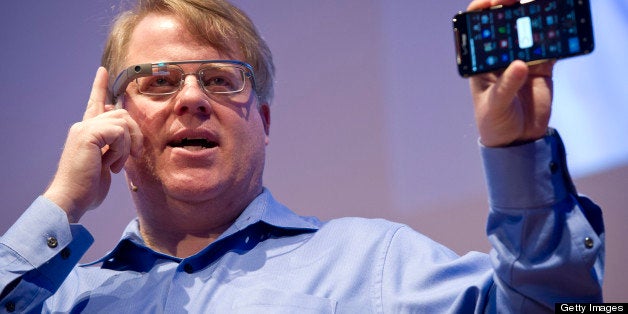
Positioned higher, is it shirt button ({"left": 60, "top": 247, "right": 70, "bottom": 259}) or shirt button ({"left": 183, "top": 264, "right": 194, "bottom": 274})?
shirt button ({"left": 60, "top": 247, "right": 70, "bottom": 259})

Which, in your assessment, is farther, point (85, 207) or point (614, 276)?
point (614, 276)

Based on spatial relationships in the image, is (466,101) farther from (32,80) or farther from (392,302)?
(32,80)

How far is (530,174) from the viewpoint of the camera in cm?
104

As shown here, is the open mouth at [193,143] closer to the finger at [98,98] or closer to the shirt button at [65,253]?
the finger at [98,98]

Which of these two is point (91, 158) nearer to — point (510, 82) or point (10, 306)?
point (10, 306)

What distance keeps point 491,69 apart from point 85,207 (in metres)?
0.86

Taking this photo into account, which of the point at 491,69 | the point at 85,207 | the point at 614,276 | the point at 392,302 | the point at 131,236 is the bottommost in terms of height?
the point at 614,276

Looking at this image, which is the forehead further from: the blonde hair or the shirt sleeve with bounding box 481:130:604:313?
the shirt sleeve with bounding box 481:130:604:313

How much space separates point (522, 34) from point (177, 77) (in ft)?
2.71

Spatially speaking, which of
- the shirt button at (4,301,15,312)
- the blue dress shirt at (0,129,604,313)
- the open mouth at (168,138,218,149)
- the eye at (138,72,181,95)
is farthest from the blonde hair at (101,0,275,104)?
the shirt button at (4,301,15,312)

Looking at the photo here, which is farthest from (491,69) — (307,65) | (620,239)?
(307,65)

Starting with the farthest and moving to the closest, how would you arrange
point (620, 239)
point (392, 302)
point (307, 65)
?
point (307, 65) → point (620, 239) → point (392, 302)

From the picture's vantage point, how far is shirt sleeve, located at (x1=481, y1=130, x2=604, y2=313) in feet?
3.38

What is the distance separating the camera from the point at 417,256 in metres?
1.37
